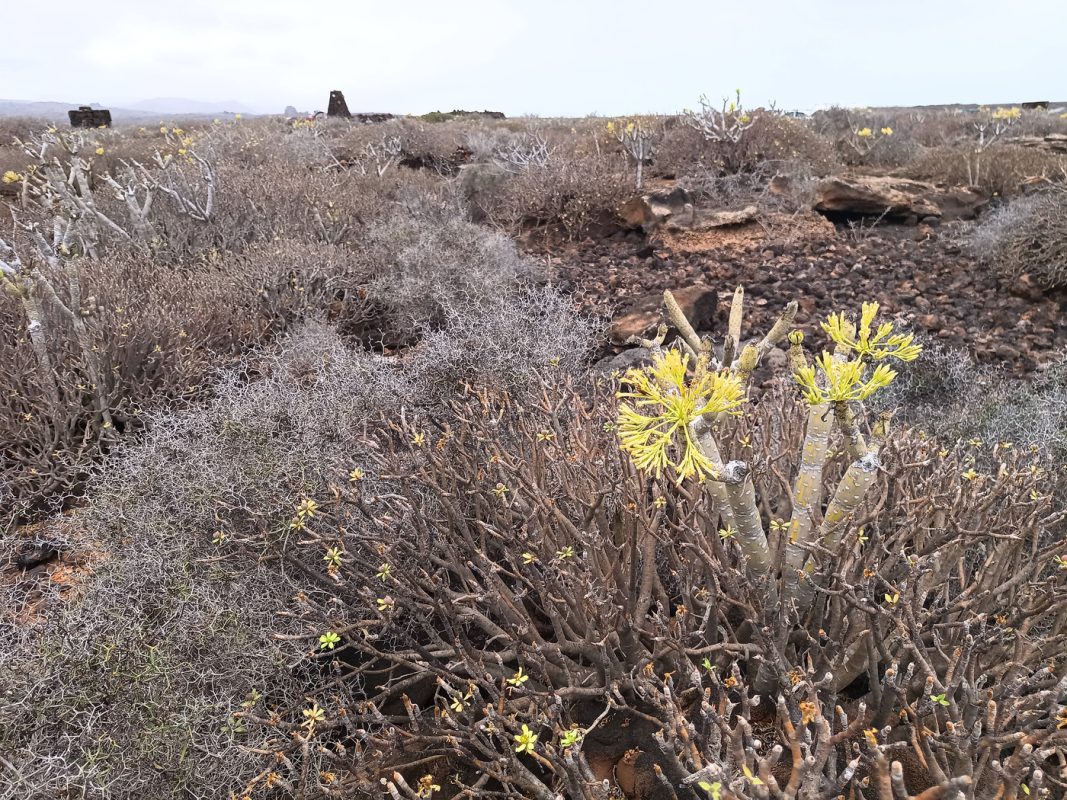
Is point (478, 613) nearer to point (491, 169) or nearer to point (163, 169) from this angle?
point (163, 169)

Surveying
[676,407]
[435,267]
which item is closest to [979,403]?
[676,407]

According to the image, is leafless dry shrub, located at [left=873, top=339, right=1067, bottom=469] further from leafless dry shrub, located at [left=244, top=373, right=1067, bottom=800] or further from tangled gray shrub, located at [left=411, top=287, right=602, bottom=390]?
tangled gray shrub, located at [left=411, top=287, right=602, bottom=390]

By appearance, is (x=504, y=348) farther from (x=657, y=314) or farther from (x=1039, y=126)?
(x=1039, y=126)

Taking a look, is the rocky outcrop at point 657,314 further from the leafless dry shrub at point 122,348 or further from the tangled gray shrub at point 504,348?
the leafless dry shrub at point 122,348

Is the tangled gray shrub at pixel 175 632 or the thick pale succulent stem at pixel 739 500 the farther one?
the tangled gray shrub at pixel 175 632

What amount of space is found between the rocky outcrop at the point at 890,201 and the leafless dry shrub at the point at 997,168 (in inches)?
19.5

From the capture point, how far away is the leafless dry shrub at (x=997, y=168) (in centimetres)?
752

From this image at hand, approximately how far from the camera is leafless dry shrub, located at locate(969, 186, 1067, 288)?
4.77m

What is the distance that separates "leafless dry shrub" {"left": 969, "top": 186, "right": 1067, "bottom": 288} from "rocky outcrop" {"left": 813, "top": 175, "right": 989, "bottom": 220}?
1295 mm

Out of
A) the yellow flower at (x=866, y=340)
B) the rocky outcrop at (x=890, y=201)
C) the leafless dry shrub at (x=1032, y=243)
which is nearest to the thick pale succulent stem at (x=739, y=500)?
the yellow flower at (x=866, y=340)

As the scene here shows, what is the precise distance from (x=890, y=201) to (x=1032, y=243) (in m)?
2.06

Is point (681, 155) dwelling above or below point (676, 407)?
above

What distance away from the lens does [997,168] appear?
7934 mm

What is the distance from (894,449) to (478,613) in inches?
56.5
